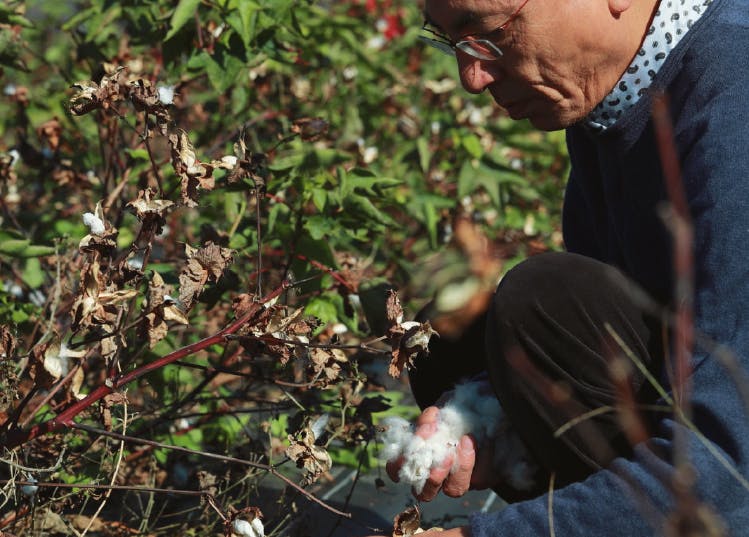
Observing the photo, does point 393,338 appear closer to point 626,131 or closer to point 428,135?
point 626,131

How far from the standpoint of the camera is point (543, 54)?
177cm

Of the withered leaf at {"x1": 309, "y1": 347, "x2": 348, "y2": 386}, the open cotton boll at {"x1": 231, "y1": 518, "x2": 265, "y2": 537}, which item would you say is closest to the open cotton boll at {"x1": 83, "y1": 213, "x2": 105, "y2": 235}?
the withered leaf at {"x1": 309, "y1": 347, "x2": 348, "y2": 386}

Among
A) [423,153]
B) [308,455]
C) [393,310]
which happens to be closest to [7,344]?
[308,455]

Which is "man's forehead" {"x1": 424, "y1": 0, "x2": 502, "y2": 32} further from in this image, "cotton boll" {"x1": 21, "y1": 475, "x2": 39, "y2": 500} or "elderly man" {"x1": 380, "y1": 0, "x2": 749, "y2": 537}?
"cotton boll" {"x1": 21, "y1": 475, "x2": 39, "y2": 500}

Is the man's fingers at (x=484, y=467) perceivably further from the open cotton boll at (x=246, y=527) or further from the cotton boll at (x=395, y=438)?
the open cotton boll at (x=246, y=527)

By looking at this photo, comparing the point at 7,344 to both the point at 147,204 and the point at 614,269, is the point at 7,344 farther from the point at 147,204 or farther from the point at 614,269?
the point at 614,269

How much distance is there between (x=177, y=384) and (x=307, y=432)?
1.84ft

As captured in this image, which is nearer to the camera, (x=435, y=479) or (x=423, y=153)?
(x=435, y=479)

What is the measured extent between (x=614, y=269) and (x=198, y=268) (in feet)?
2.32

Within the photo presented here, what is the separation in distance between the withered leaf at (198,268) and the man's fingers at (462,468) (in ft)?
1.79

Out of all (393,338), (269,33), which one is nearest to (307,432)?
(393,338)

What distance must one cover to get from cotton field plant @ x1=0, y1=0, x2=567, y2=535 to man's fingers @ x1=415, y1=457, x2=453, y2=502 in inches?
8.1

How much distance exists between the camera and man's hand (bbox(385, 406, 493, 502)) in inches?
74.9

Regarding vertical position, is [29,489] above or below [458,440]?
below
